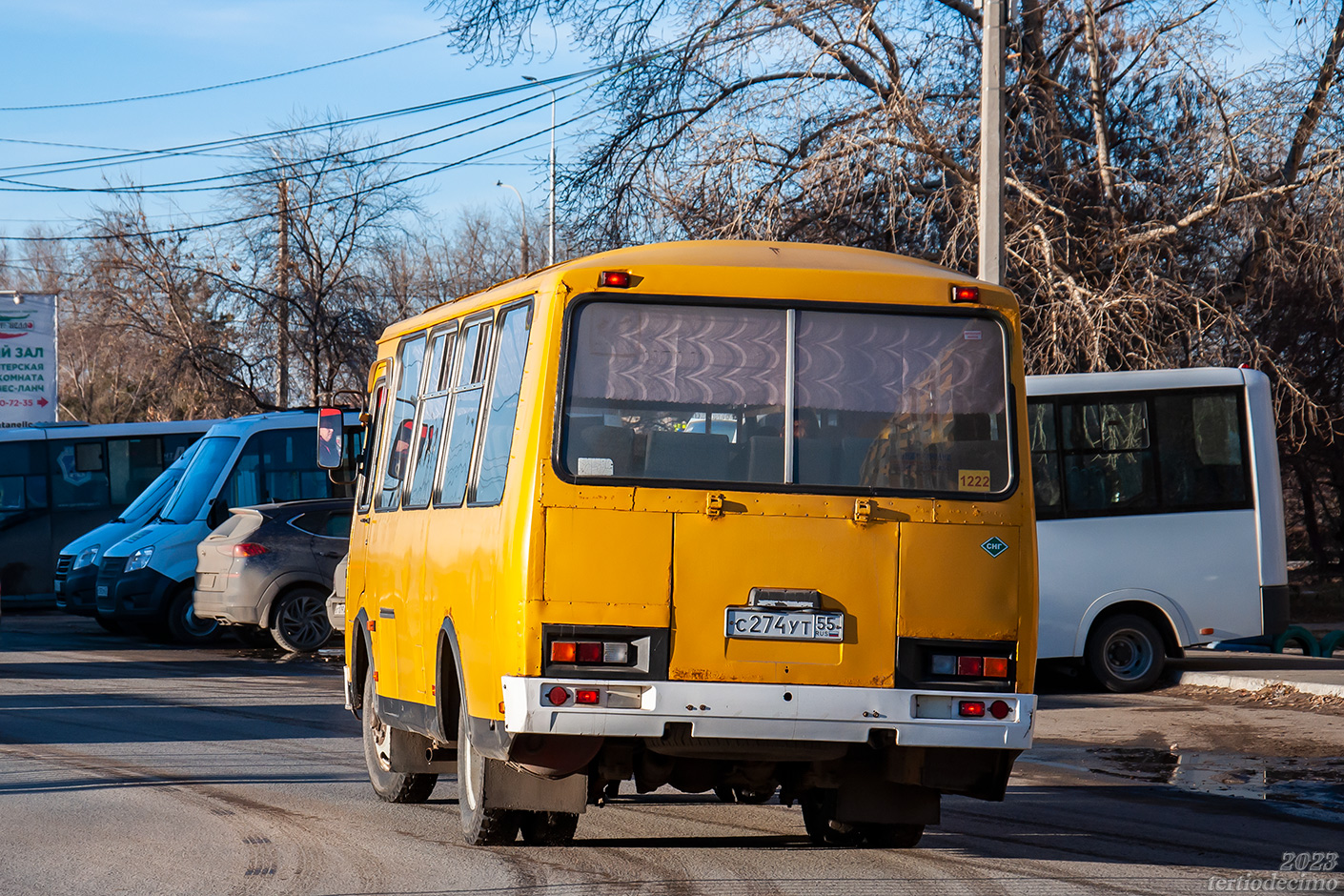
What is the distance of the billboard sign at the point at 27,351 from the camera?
36250 mm

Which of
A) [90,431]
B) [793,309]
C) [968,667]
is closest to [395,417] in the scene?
[793,309]

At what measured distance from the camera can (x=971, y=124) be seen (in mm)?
19469

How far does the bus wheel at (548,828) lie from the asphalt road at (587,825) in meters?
0.08

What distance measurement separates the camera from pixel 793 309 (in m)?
6.68

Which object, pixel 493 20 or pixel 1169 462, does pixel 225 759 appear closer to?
pixel 1169 462

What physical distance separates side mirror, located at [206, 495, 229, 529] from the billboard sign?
18.7 m

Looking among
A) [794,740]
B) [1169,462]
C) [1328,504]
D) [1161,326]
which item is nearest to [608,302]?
[794,740]

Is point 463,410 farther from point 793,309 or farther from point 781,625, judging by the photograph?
point 781,625

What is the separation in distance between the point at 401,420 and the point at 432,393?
2.27 ft

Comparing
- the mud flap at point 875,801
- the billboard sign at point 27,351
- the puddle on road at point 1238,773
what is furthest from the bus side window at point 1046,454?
the billboard sign at point 27,351

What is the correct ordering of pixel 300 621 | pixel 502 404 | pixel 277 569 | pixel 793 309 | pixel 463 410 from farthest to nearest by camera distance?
pixel 300 621 < pixel 277 569 < pixel 463 410 < pixel 502 404 < pixel 793 309

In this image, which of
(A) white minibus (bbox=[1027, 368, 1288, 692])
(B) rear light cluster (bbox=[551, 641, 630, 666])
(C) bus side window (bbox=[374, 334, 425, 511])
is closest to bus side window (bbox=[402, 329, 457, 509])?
(C) bus side window (bbox=[374, 334, 425, 511])

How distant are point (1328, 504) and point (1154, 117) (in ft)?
51.3

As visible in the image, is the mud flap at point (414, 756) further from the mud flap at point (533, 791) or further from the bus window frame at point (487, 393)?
the bus window frame at point (487, 393)
